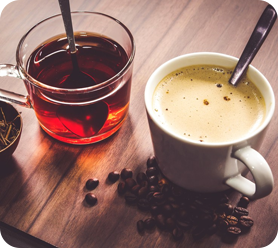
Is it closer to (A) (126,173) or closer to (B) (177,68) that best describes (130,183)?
(A) (126,173)

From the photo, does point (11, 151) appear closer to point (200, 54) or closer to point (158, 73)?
point (158, 73)

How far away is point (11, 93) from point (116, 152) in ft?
1.07

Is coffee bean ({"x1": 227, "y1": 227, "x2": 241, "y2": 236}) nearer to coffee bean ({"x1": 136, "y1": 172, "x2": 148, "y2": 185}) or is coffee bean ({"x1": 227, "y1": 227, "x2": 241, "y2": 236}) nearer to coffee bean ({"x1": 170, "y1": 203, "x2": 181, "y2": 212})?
coffee bean ({"x1": 170, "y1": 203, "x2": 181, "y2": 212})

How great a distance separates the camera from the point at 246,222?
98 centimetres

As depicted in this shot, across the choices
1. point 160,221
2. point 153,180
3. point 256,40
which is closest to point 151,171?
point 153,180

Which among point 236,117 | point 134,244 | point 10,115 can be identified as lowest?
point 134,244

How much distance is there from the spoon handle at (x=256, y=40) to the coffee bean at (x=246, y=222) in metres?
0.33

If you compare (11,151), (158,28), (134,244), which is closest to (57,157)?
(11,151)

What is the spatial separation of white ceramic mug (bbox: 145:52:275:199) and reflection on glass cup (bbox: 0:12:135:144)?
141 mm

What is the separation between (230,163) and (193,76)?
260mm

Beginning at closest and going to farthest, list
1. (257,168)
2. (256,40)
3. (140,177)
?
1. (257,168)
2. (256,40)
3. (140,177)

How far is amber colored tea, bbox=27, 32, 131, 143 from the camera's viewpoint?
41.7 inches

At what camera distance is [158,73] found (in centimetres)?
101

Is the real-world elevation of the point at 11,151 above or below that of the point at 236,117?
below
